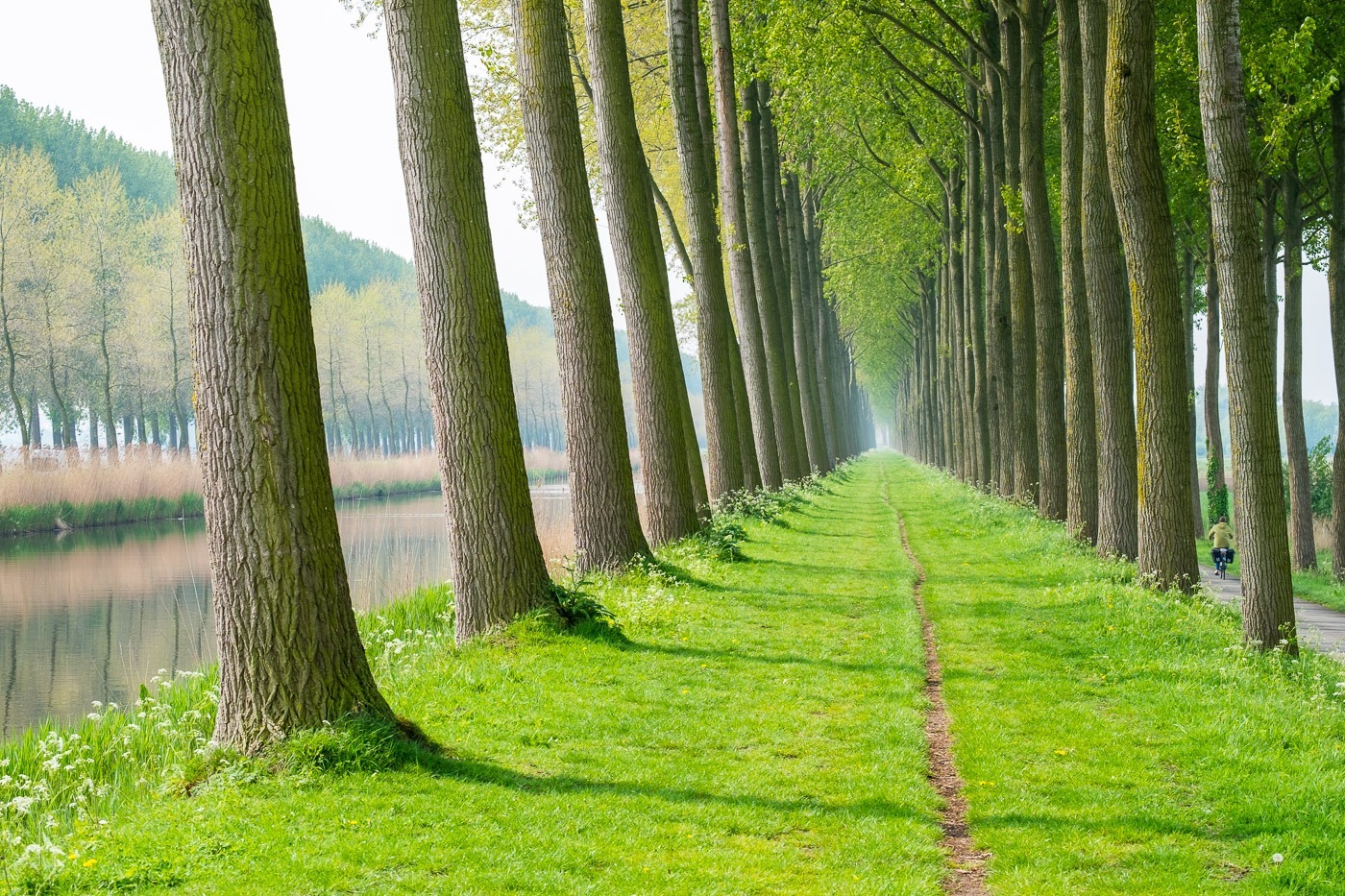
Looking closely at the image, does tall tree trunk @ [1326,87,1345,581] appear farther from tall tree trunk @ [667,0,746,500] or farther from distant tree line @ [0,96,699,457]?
distant tree line @ [0,96,699,457]

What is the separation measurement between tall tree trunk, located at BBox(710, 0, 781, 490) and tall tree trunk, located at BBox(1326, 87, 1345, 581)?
35.8 feet

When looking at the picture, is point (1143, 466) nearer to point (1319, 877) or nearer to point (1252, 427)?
point (1252, 427)

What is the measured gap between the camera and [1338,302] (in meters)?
22.1

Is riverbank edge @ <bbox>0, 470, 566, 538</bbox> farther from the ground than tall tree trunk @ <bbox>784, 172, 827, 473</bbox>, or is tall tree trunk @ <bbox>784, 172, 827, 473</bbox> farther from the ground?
tall tree trunk @ <bbox>784, 172, 827, 473</bbox>

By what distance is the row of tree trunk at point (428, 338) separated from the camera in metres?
6.55

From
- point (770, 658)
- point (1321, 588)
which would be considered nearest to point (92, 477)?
point (770, 658)

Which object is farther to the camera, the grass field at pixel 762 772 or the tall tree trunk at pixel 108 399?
the tall tree trunk at pixel 108 399

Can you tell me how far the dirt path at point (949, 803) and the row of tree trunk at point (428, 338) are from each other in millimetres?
3399

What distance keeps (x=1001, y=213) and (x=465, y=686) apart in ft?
69.4

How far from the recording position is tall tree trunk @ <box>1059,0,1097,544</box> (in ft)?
55.5

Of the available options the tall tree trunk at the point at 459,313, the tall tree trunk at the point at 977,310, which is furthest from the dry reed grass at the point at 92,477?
the tall tree trunk at the point at 459,313

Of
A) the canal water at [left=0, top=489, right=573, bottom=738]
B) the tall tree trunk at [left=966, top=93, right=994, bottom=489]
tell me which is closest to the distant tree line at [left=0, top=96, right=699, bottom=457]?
the canal water at [left=0, top=489, right=573, bottom=738]

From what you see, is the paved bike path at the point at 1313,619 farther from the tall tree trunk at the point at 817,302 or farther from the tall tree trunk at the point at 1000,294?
the tall tree trunk at the point at 817,302

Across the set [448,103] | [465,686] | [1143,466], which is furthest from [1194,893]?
[1143,466]
